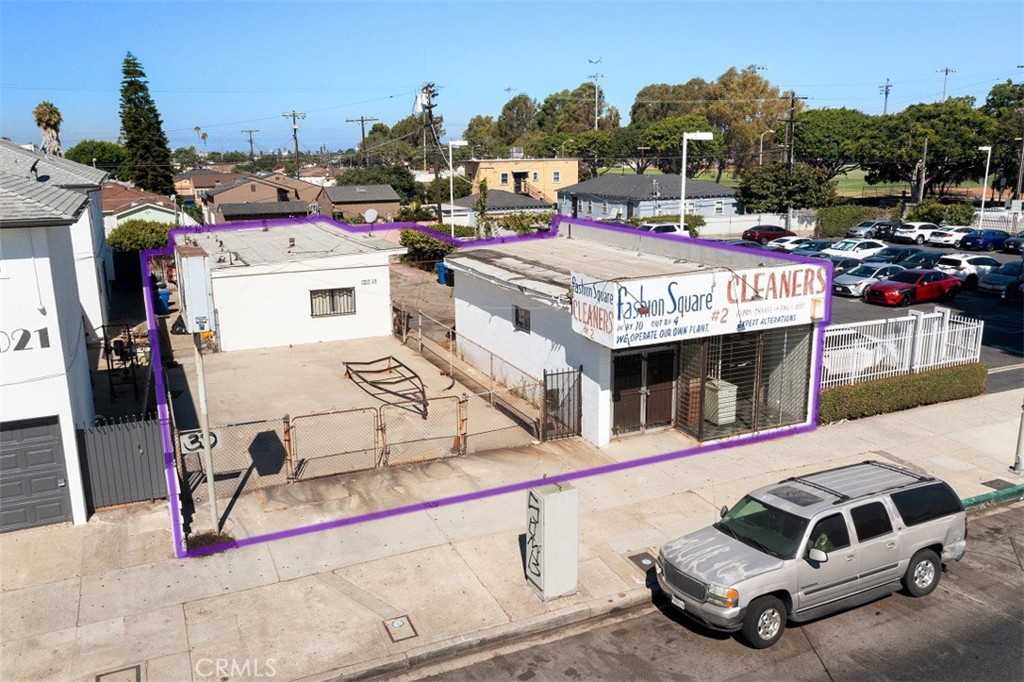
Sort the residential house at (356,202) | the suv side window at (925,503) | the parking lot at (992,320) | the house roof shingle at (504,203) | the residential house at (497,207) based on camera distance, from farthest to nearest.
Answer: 1. the residential house at (356,202)
2. the house roof shingle at (504,203)
3. the residential house at (497,207)
4. the parking lot at (992,320)
5. the suv side window at (925,503)

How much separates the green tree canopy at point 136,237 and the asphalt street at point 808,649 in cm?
3882

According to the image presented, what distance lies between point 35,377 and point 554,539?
28.6ft

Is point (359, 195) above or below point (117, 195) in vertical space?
below

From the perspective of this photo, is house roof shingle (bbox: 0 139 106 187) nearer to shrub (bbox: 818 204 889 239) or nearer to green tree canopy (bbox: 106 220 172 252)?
green tree canopy (bbox: 106 220 172 252)

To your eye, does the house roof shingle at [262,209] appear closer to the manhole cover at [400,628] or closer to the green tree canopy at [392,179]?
the green tree canopy at [392,179]

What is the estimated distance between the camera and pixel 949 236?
50500 mm

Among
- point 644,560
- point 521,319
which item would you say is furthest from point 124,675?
point 521,319

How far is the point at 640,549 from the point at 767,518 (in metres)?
2.67

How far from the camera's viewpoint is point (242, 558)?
12320mm

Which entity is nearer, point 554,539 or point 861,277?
point 554,539

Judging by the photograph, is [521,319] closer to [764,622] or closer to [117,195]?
[764,622]

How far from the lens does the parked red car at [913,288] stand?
32.7 m

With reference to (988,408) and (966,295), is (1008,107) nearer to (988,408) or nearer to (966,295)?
(966,295)

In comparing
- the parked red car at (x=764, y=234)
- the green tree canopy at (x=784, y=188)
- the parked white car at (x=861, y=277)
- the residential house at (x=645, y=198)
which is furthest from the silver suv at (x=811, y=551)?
the green tree canopy at (x=784, y=188)
